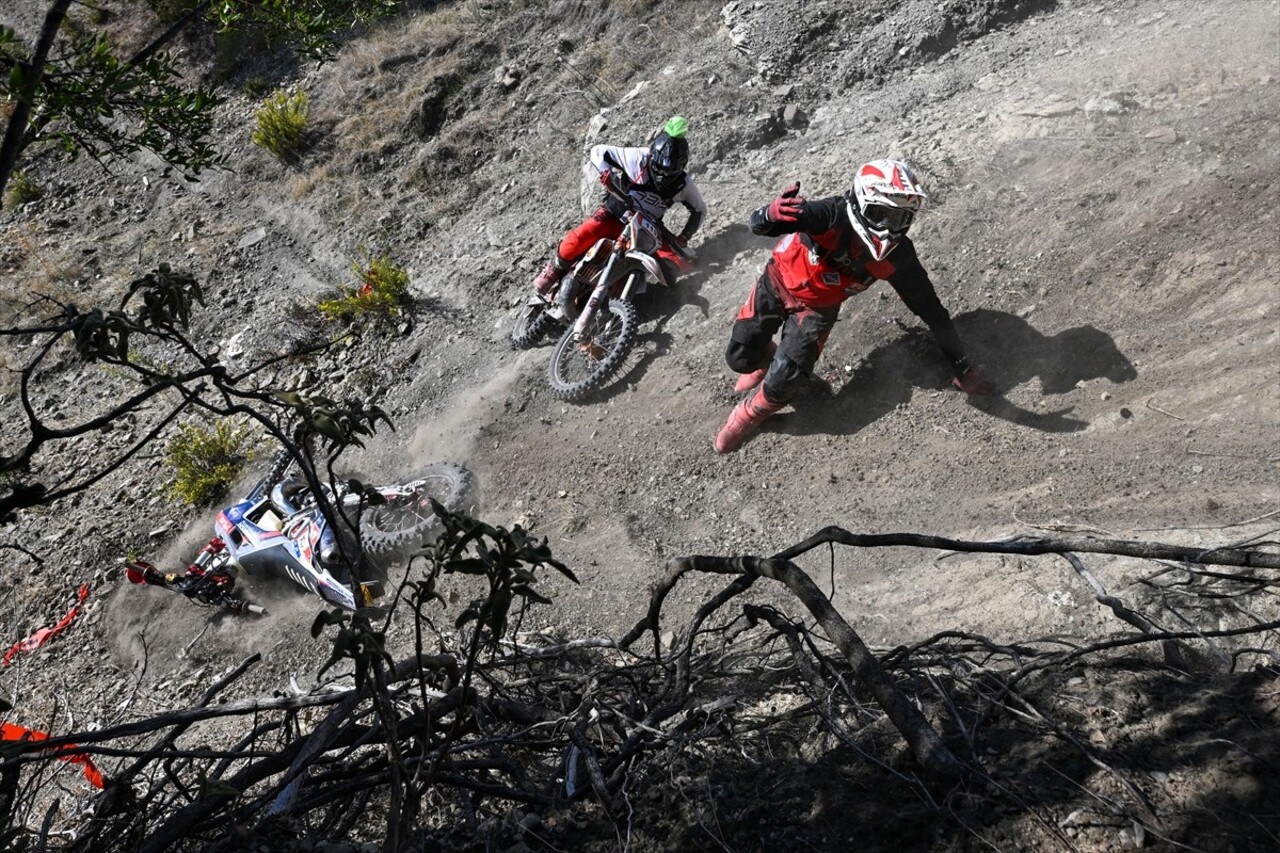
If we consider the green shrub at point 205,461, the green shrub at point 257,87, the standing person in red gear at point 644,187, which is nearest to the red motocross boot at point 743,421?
the standing person in red gear at point 644,187

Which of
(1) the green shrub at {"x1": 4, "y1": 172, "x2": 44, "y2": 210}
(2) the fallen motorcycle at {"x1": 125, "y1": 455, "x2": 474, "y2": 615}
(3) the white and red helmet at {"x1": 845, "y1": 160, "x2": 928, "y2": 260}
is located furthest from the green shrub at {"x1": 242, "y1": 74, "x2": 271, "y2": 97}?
(3) the white and red helmet at {"x1": 845, "y1": 160, "x2": 928, "y2": 260}

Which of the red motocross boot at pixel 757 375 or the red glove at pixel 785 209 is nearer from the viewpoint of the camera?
the red glove at pixel 785 209

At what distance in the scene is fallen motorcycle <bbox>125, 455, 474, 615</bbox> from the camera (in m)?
6.58

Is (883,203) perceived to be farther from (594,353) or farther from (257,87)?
(257,87)

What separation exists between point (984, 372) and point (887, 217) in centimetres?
187

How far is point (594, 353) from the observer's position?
7.86 meters

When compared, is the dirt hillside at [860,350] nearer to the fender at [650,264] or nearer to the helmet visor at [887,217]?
the fender at [650,264]

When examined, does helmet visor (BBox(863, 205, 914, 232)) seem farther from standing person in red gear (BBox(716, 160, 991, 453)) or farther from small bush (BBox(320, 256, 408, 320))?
small bush (BBox(320, 256, 408, 320))

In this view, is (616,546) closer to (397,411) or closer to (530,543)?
(397,411)

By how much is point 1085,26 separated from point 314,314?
926cm

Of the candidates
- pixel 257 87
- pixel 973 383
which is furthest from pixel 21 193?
pixel 973 383

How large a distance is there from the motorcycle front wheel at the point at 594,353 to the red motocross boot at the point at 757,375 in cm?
110

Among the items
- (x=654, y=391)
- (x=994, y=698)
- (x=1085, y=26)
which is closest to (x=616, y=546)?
(x=654, y=391)

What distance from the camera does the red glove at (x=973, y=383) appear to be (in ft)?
21.2
